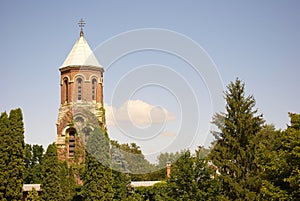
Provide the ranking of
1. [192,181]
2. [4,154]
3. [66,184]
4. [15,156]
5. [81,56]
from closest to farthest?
[192,181], [4,154], [15,156], [66,184], [81,56]

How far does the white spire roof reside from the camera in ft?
159

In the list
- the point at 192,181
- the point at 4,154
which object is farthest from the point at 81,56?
the point at 192,181

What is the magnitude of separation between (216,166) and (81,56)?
2646cm

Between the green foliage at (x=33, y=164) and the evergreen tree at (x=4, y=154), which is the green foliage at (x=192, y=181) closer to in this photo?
the evergreen tree at (x=4, y=154)

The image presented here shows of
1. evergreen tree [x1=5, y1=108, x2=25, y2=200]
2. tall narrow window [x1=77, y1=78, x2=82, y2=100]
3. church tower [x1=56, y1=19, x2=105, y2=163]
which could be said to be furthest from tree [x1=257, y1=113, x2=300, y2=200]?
tall narrow window [x1=77, y1=78, x2=82, y2=100]

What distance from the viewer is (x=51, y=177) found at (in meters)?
31.9

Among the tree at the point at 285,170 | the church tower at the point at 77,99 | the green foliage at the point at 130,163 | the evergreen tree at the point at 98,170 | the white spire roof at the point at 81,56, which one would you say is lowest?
the tree at the point at 285,170

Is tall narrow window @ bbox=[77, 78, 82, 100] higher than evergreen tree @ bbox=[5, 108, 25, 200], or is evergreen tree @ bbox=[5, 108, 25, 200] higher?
tall narrow window @ bbox=[77, 78, 82, 100]

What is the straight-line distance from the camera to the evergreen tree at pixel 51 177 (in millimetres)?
31703

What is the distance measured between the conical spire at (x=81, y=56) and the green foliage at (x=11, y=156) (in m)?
19.3

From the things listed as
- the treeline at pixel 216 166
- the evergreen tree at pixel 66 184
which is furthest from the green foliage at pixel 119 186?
the evergreen tree at pixel 66 184

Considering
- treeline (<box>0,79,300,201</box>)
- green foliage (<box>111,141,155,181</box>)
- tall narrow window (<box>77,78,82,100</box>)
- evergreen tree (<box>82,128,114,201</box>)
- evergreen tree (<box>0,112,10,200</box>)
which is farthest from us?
tall narrow window (<box>77,78,82,100</box>)

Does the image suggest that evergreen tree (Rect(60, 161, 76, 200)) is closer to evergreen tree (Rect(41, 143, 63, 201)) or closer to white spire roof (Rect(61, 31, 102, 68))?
evergreen tree (Rect(41, 143, 63, 201))

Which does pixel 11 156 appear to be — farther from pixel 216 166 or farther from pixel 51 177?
pixel 216 166
